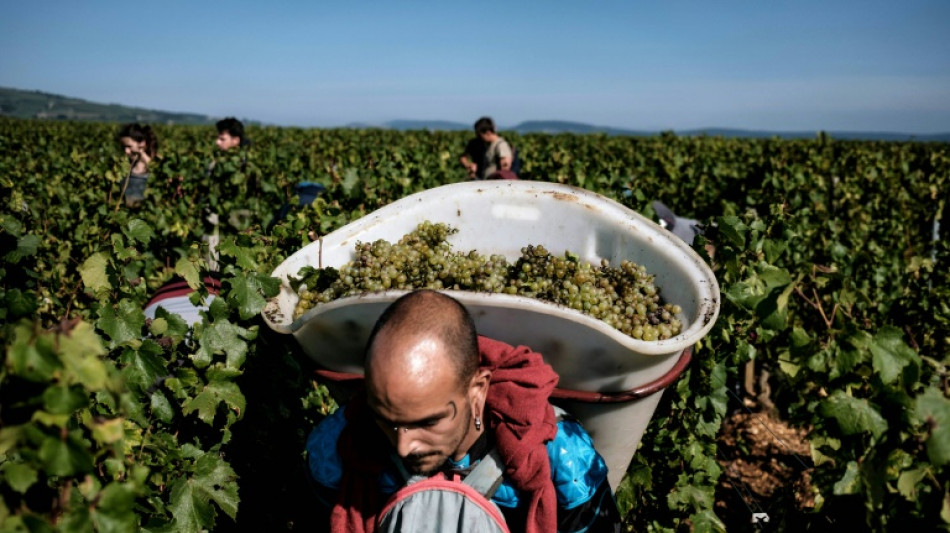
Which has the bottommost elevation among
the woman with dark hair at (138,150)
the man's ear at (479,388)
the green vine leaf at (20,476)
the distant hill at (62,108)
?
the man's ear at (479,388)

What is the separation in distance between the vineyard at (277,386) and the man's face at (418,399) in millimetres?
505

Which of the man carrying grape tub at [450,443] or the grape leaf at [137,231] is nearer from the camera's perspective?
the man carrying grape tub at [450,443]

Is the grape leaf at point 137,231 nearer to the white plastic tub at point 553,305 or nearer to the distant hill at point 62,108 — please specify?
the white plastic tub at point 553,305

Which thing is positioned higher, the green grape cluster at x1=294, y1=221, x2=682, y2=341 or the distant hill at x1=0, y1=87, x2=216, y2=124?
the distant hill at x1=0, y1=87, x2=216, y2=124

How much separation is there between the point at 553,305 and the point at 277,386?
149cm

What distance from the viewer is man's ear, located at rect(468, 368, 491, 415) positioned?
1456 millimetres

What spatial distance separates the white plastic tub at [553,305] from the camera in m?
1.59

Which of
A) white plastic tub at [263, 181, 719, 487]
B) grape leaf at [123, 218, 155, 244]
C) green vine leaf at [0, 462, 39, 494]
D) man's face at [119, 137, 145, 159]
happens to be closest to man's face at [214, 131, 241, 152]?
man's face at [119, 137, 145, 159]

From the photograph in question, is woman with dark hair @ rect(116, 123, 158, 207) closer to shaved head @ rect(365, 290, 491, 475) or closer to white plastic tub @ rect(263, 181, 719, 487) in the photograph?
white plastic tub @ rect(263, 181, 719, 487)

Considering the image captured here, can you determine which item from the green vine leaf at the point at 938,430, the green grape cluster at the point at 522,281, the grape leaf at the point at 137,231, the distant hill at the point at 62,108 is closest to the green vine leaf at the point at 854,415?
the green vine leaf at the point at 938,430

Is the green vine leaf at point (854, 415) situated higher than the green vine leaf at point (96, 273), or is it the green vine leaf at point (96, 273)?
the green vine leaf at point (96, 273)

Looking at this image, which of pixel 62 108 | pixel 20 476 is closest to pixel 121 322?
pixel 20 476

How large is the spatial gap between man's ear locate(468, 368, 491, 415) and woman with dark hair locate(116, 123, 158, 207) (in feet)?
17.5

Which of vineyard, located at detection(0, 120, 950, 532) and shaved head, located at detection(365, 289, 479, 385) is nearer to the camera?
vineyard, located at detection(0, 120, 950, 532)
